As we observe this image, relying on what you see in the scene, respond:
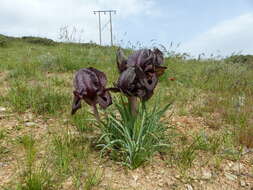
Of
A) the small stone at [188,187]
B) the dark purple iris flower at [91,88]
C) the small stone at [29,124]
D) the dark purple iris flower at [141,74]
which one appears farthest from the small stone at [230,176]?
the small stone at [29,124]

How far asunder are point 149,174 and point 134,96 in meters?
0.55

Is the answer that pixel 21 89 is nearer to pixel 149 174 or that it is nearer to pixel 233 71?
pixel 149 174

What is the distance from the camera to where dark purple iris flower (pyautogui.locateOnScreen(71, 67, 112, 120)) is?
1.55 meters

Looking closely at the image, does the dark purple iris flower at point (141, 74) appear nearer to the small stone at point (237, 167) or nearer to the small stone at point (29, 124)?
the small stone at point (237, 167)

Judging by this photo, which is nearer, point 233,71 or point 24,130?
point 24,130

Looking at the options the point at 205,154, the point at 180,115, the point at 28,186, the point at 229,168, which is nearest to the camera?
the point at 28,186

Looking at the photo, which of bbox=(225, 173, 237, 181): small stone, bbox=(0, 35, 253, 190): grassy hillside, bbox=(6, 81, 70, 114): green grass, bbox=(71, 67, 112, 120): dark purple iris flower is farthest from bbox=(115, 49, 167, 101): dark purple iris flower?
bbox=(6, 81, 70, 114): green grass

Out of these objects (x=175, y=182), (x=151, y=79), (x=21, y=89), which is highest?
(x=151, y=79)

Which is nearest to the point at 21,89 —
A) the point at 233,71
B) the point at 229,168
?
the point at 229,168

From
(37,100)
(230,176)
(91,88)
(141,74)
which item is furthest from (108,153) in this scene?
(37,100)

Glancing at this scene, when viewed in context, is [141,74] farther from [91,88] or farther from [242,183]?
[242,183]

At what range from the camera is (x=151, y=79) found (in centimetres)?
155

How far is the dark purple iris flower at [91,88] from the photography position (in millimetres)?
1547

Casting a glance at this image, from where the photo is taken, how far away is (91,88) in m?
1.55
